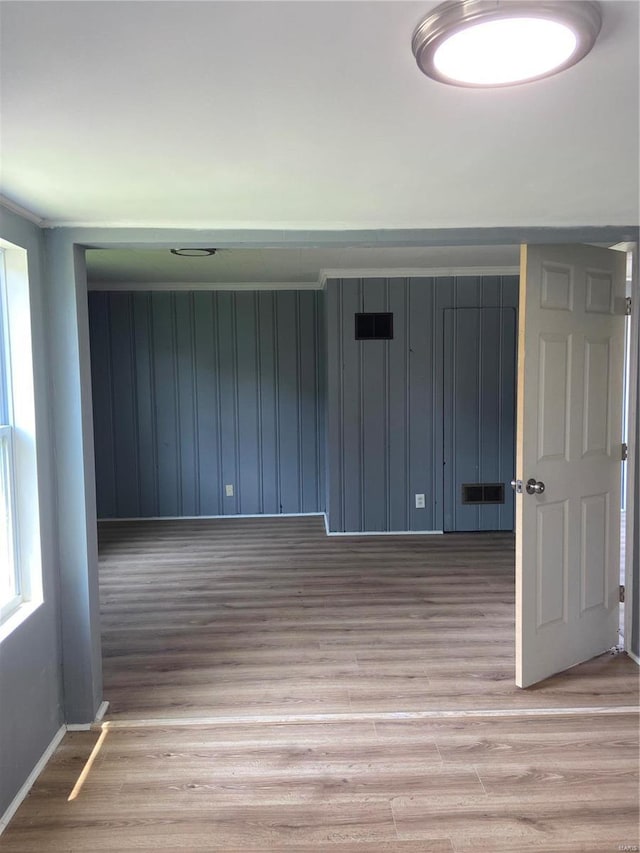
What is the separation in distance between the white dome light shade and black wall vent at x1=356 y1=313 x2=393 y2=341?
394 cm

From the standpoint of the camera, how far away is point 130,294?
5.76 metres

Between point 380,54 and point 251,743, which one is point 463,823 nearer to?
point 251,743

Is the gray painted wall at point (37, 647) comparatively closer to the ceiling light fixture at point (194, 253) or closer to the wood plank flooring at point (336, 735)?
the wood plank flooring at point (336, 735)

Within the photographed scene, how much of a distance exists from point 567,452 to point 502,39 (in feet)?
6.56

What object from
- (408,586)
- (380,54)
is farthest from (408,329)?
(380,54)

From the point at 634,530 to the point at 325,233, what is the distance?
2.12m

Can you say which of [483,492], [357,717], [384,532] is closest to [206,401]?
[384,532]

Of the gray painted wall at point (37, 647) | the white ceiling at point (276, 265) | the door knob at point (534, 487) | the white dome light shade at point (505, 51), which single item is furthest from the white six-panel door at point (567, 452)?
the gray painted wall at point (37, 647)

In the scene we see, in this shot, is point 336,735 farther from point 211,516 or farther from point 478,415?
point 211,516

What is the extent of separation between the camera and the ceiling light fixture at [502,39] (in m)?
0.98

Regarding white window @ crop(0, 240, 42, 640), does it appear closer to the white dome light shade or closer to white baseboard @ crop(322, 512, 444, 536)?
the white dome light shade

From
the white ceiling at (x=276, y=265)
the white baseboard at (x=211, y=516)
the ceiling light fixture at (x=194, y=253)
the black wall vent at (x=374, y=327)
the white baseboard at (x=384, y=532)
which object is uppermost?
the white ceiling at (x=276, y=265)

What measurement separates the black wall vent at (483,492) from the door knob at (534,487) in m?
2.73

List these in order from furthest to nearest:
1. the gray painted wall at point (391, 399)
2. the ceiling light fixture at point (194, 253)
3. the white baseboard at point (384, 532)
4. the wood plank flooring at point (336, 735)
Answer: the white baseboard at point (384, 532), the gray painted wall at point (391, 399), the ceiling light fixture at point (194, 253), the wood plank flooring at point (336, 735)
